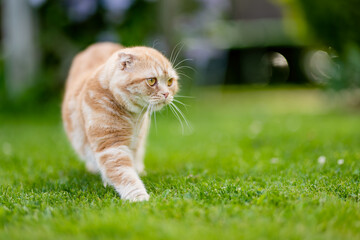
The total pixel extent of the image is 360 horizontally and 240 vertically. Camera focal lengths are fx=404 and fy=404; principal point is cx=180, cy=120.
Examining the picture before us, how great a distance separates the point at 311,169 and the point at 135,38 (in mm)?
4629

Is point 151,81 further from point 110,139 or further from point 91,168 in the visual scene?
point 91,168

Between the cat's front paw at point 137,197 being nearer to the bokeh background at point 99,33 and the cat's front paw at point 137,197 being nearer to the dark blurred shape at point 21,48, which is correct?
the bokeh background at point 99,33

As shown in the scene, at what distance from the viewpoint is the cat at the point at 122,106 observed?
264cm

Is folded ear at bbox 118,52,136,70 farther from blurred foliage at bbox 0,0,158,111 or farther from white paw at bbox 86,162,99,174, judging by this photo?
blurred foliage at bbox 0,0,158,111

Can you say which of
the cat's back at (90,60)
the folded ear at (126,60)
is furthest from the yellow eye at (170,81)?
the cat's back at (90,60)

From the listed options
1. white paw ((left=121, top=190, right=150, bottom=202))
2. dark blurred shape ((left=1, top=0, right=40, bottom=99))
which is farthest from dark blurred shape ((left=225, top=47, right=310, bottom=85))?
white paw ((left=121, top=190, right=150, bottom=202))

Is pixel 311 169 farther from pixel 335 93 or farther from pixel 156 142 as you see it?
pixel 335 93

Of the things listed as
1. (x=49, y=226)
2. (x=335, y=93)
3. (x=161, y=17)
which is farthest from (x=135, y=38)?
(x=49, y=226)

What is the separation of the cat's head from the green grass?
0.58 m

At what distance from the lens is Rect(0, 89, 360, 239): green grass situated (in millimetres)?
1849

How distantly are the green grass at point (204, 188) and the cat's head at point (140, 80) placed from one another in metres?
0.58

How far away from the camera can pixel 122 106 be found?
2789 mm

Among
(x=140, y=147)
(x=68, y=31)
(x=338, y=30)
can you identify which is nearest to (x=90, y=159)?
(x=140, y=147)

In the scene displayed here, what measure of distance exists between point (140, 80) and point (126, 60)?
0.16m
